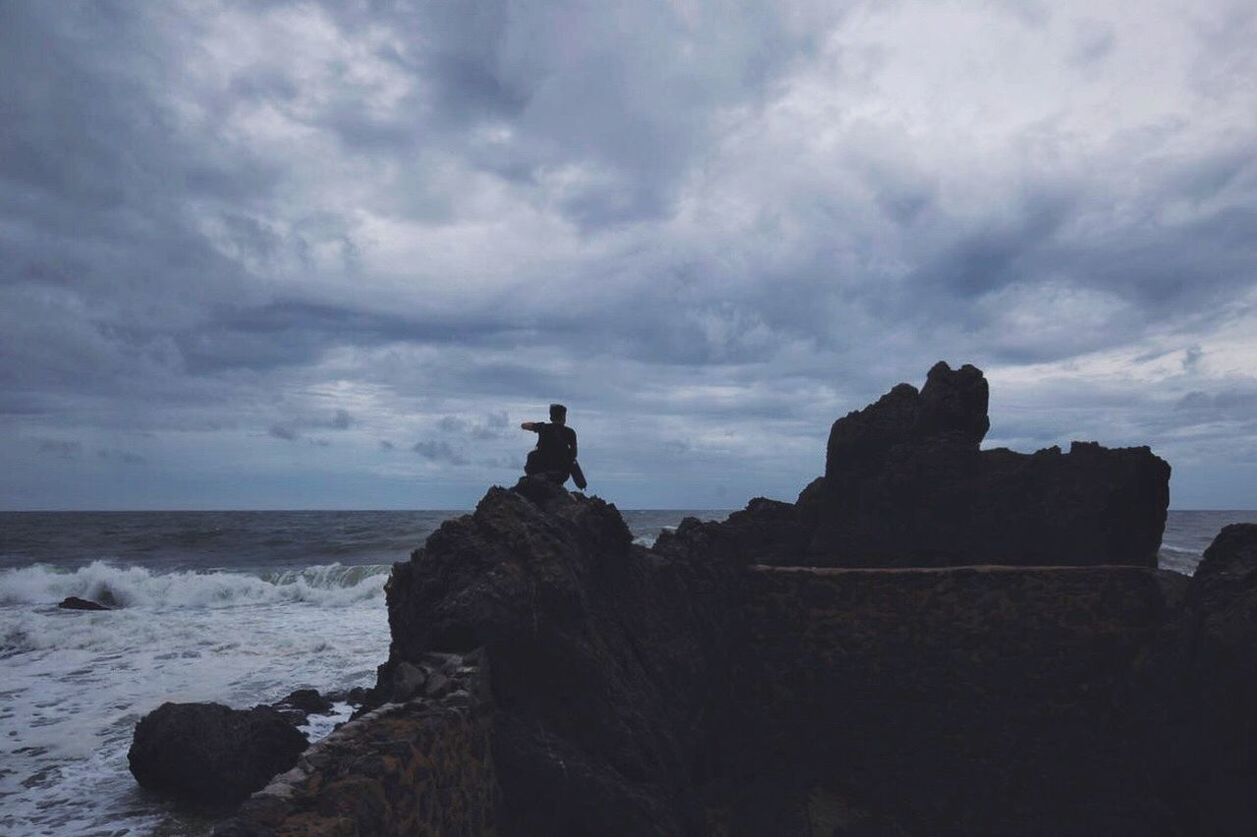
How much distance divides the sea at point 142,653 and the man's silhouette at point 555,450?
17.4ft

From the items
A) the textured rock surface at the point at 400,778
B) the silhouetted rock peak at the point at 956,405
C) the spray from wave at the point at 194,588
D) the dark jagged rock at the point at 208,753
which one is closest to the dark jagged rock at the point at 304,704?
the dark jagged rock at the point at 208,753

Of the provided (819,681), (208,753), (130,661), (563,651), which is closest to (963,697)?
(819,681)

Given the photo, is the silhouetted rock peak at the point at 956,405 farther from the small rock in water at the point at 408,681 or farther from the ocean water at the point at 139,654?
the ocean water at the point at 139,654

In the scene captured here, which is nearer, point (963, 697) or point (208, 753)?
point (963, 697)

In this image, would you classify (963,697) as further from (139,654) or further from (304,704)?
(139,654)

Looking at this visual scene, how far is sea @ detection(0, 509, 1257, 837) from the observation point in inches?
402

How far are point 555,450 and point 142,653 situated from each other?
1413cm

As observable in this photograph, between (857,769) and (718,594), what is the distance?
8.18ft

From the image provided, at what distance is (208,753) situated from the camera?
9977mm

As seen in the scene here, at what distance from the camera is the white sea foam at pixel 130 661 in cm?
1020

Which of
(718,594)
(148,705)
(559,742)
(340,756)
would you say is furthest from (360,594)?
(340,756)

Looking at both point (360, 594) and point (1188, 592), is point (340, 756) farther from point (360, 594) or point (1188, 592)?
point (360, 594)

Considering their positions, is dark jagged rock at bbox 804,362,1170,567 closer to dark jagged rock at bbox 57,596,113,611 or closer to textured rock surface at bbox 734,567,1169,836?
textured rock surface at bbox 734,567,1169,836

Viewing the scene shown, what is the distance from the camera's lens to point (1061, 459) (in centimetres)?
1227
